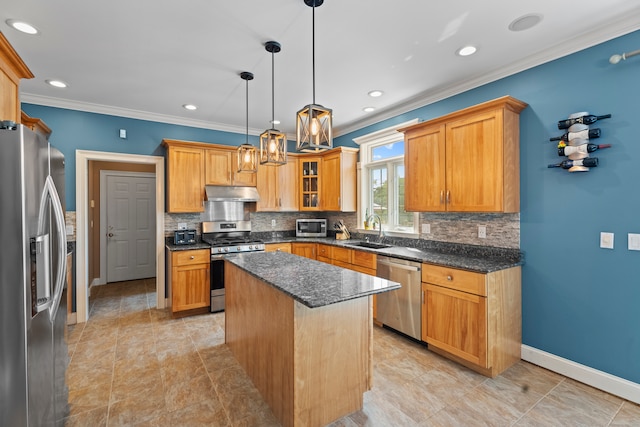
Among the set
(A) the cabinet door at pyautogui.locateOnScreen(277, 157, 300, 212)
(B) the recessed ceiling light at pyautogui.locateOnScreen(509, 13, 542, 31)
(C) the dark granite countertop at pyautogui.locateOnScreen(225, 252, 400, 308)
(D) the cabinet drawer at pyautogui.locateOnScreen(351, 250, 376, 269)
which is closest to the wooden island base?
(C) the dark granite countertop at pyautogui.locateOnScreen(225, 252, 400, 308)

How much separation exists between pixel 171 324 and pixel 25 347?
2543 mm

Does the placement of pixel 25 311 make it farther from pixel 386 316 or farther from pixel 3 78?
pixel 386 316

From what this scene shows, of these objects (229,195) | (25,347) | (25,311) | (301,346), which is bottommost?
(301,346)

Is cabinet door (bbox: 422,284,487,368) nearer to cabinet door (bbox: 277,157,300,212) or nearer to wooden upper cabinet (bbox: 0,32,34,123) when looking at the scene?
cabinet door (bbox: 277,157,300,212)

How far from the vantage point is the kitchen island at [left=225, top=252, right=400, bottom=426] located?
1798 mm

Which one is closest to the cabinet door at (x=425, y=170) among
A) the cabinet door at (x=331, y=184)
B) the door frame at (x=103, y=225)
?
the cabinet door at (x=331, y=184)

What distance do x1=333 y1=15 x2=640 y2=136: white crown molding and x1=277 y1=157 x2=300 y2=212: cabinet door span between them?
66.8 inches

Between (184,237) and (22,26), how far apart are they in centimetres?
267

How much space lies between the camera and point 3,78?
1700mm

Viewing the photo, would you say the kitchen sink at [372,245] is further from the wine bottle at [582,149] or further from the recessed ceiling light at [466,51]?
the recessed ceiling light at [466,51]

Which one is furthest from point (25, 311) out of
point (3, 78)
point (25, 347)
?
point (3, 78)

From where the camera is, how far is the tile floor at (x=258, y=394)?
2021 mm

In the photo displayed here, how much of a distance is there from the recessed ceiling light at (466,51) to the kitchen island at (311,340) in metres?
2.09

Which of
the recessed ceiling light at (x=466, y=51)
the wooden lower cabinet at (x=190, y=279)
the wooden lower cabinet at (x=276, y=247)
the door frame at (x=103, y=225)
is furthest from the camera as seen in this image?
the door frame at (x=103, y=225)
